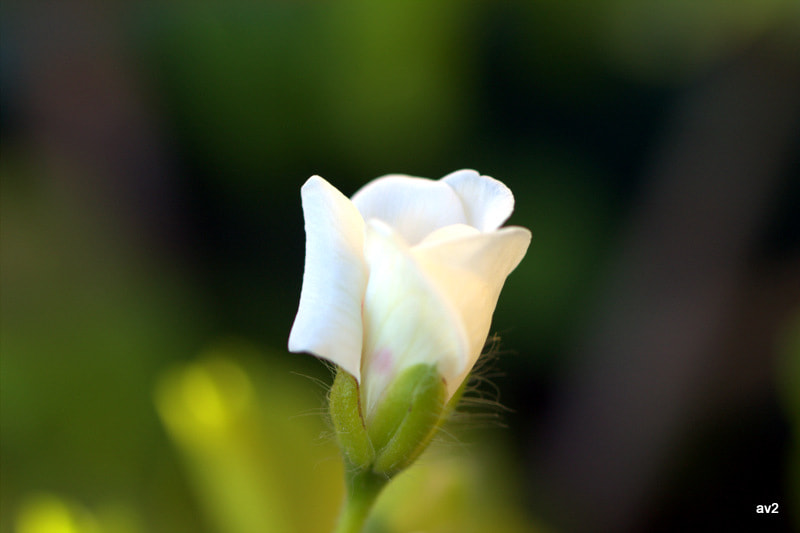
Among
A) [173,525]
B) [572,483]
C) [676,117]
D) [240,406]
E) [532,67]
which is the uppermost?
[532,67]

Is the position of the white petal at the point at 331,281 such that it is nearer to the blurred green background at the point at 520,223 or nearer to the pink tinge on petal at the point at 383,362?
the pink tinge on petal at the point at 383,362

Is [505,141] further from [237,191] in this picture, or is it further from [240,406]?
[240,406]

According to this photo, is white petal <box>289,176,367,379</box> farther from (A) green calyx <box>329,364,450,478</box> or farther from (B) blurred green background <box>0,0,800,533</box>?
(B) blurred green background <box>0,0,800,533</box>

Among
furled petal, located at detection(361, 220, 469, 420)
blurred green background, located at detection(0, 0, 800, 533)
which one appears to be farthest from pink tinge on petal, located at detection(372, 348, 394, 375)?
blurred green background, located at detection(0, 0, 800, 533)

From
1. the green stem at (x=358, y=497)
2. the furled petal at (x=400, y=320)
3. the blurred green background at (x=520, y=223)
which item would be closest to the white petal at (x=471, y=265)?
the furled petal at (x=400, y=320)

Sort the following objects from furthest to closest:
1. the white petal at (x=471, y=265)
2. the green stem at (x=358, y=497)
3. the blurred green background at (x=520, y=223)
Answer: the blurred green background at (x=520, y=223)
the green stem at (x=358, y=497)
the white petal at (x=471, y=265)

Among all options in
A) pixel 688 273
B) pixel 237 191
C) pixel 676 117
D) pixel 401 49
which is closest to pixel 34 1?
pixel 237 191

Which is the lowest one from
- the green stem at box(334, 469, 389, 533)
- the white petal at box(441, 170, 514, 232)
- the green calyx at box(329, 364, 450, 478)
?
the green stem at box(334, 469, 389, 533)
